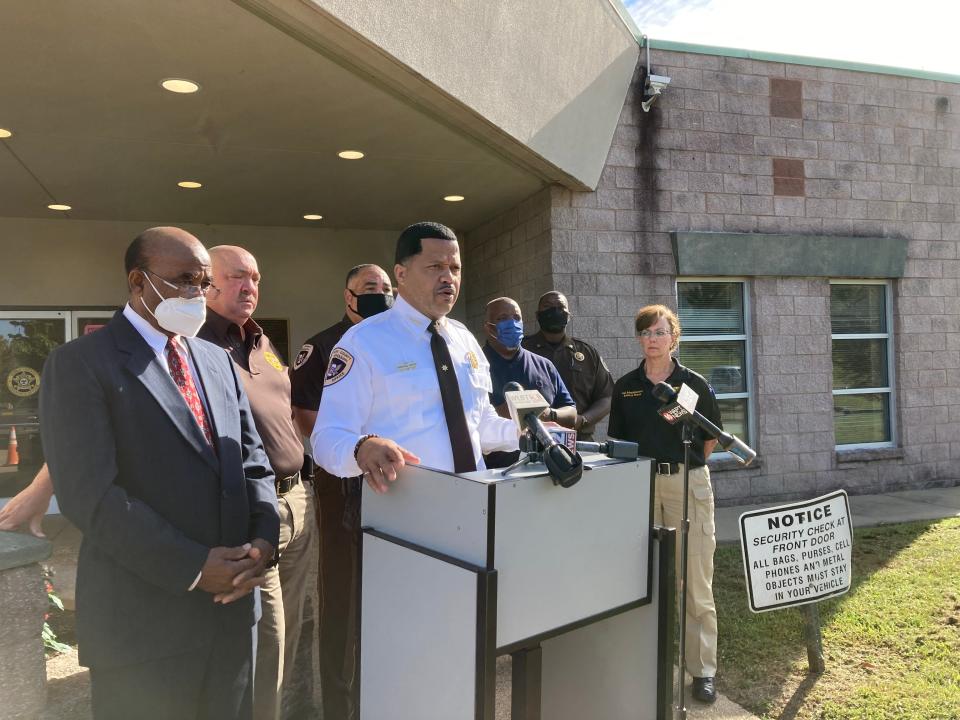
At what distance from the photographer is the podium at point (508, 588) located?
1.67 meters

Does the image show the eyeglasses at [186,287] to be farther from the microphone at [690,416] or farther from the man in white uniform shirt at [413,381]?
the microphone at [690,416]

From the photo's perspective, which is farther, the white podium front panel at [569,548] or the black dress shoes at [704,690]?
the black dress shoes at [704,690]

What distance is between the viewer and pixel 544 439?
1837 mm

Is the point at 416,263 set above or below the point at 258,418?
above

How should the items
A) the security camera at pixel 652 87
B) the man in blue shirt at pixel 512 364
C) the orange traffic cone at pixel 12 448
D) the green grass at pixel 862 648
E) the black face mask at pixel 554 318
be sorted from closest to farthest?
1. the green grass at pixel 862 648
2. the man in blue shirt at pixel 512 364
3. the black face mask at pixel 554 318
4. the security camera at pixel 652 87
5. the orange traffic cone at pixel 12 448

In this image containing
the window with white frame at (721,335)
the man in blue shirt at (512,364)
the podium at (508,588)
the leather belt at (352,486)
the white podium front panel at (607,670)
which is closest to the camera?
the podium at (508,588)

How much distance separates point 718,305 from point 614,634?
19.8ft

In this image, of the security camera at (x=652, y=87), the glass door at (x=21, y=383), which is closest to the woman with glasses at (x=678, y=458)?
the security camera at (x=652, y=87)

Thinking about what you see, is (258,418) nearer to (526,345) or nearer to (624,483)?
(624,483)

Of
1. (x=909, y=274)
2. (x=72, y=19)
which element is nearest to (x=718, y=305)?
(x=909, y=274)

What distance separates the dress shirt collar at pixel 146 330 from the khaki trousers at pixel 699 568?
7.92ft

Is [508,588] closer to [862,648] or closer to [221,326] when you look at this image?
[221,326]

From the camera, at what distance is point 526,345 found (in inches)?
197

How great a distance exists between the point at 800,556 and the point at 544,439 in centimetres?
240
